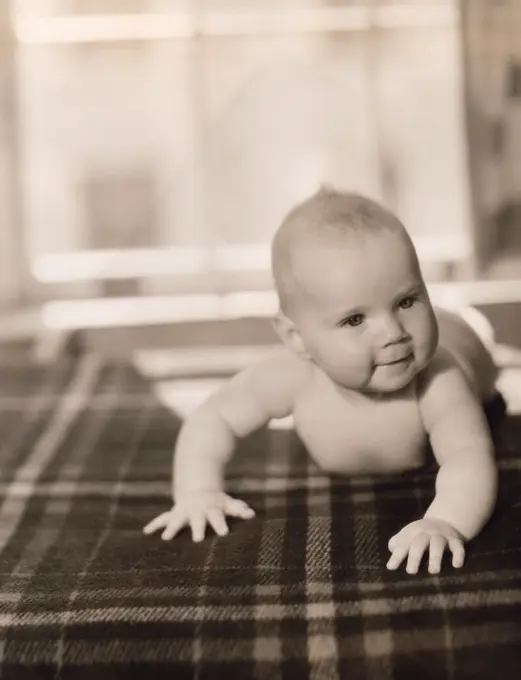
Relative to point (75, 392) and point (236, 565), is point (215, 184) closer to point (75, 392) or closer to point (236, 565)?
point (75, 392)

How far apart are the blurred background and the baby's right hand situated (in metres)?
0.72

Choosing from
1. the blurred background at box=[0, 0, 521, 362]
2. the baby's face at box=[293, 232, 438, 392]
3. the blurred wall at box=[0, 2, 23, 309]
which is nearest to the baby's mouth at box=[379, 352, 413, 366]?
the baby's face at box=[293, 232, 438, 392]

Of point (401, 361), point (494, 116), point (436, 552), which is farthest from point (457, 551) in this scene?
point (494, 116)

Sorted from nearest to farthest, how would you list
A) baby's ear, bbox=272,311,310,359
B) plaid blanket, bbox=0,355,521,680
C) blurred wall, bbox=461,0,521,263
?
plaid blanket, bbox=0,355,521,680, baby's ear, bbox=272,311,310,359, blurred wall, bbox=461,0,521,263

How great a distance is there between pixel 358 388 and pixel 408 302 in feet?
0.29

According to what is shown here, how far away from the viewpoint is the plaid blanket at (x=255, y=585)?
641mm

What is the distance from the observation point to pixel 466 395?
2.66ft

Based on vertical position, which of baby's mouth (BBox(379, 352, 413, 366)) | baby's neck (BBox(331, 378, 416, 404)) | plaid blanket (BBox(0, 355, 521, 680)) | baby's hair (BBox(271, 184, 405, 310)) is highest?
baby's hair (BBox(271, 184, 405, 310))

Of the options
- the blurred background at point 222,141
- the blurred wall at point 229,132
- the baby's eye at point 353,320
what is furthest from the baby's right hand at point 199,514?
the blurred wall at point 229,132

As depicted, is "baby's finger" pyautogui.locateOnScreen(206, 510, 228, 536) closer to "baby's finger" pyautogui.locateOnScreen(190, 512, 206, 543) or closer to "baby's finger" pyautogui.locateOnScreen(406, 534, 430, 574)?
"baby's finger" pyautogui.locateOnScreen(190, 512, 206, 543)

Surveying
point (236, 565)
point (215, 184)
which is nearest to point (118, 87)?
point (215, 184)

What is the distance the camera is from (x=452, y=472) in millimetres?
766

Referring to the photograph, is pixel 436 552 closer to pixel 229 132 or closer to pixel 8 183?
pixel 229 132

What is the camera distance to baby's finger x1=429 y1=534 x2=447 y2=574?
70 centimetres
